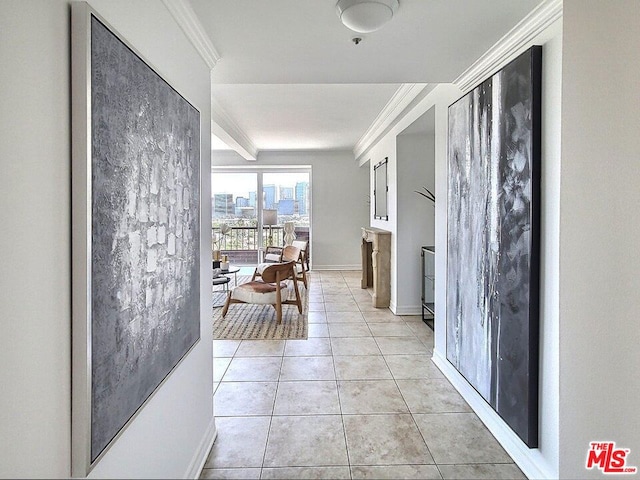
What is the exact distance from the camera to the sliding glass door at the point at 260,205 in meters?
7.92

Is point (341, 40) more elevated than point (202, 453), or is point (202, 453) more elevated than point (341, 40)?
point (341, 40)

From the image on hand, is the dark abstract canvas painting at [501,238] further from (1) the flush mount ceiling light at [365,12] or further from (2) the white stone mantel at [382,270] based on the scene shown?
(2) the white stone mantel at [382,270]

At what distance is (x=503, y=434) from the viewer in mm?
2004

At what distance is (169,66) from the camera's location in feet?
4.73

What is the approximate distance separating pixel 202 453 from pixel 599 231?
1.92 m

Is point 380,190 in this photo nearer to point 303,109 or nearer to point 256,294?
point 303,109

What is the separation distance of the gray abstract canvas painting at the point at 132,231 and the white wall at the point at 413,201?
11.0ft

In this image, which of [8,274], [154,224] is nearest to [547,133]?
[154,224]

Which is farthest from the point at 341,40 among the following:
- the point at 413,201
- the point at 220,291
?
the point at 220,291

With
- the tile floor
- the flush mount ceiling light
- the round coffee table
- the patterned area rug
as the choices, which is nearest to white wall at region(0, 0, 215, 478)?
the flush mount ceiling light

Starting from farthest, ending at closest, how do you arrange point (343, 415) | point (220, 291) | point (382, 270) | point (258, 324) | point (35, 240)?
point (220, 291)
point (382, 270)
point (258, 324)
point (343, 415)
point (35, 240)

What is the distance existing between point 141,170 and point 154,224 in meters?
0.19

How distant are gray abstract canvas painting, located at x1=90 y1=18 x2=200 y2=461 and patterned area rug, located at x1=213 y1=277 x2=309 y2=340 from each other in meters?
2.38

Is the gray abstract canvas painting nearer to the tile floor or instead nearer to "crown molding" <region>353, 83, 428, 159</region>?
the tile floor
